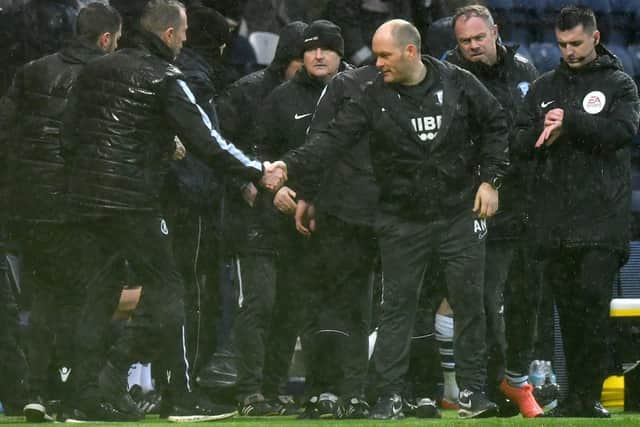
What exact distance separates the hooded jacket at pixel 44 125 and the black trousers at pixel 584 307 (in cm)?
247

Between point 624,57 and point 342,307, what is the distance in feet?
19.1

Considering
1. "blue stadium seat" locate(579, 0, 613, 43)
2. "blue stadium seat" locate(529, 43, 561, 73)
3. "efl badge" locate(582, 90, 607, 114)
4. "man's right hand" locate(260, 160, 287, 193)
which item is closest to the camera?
"efl badge" locate(582, 90, 607, 114)

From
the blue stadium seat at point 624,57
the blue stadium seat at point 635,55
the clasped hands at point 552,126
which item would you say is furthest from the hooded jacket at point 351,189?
the blue stadium seat at point 635,55

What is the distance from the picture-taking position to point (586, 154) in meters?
7.39

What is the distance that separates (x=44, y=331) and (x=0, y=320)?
36 cm

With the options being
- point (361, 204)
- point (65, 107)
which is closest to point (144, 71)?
point (65, 107)

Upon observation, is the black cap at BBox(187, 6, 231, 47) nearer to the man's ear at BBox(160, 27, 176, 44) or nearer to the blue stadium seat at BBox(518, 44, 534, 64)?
the man's ear at BBox(160, 27, 176, 44)

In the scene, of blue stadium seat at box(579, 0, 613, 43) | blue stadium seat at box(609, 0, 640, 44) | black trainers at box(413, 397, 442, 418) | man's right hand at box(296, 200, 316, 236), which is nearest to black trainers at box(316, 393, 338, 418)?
black trainers at box(413, 397, 442, 418)

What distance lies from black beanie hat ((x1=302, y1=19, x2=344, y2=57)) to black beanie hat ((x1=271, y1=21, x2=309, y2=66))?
0.76 feet

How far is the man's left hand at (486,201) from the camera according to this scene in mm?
7148

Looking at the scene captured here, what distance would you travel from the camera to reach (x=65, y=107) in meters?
7.67

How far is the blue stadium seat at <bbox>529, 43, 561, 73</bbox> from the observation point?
40.1 feet

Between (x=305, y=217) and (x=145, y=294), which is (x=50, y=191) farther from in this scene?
(x=305, y=217)

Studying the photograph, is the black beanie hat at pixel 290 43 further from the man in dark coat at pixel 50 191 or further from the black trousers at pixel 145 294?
the black trousers at pixel 145 294
